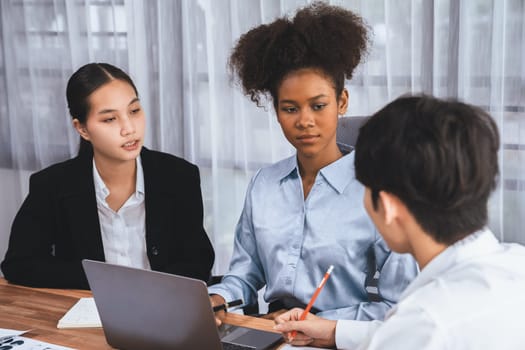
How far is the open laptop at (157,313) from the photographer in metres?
1.12

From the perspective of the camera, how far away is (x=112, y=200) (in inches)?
75.7

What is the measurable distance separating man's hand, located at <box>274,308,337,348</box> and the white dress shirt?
0.88 ft

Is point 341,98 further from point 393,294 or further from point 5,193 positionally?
point 5,193

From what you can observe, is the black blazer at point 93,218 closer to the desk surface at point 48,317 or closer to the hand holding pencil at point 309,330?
the desk surface at point 48,317

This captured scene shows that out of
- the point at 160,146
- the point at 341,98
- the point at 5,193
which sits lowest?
the point at 5,193

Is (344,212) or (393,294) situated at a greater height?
(344,212)

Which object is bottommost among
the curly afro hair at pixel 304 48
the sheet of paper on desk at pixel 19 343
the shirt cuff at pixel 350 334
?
the sheet of paper on desk at pixel 19 343

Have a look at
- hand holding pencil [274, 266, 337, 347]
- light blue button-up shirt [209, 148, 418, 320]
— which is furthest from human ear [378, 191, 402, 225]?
light blue button-up shirt [209, 148, 418, 320]

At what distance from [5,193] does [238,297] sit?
7.50ft

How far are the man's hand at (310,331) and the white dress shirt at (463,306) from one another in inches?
10.6

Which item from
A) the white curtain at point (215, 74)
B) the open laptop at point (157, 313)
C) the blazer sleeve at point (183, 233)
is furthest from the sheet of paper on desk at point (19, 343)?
the white curtain at point (215, 74)

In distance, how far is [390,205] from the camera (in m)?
0.95

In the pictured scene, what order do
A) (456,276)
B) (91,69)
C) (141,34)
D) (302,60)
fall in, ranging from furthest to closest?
(141,34)
(91,69)
(302,60)
(456,276)

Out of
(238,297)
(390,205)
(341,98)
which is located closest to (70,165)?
(238,297)
